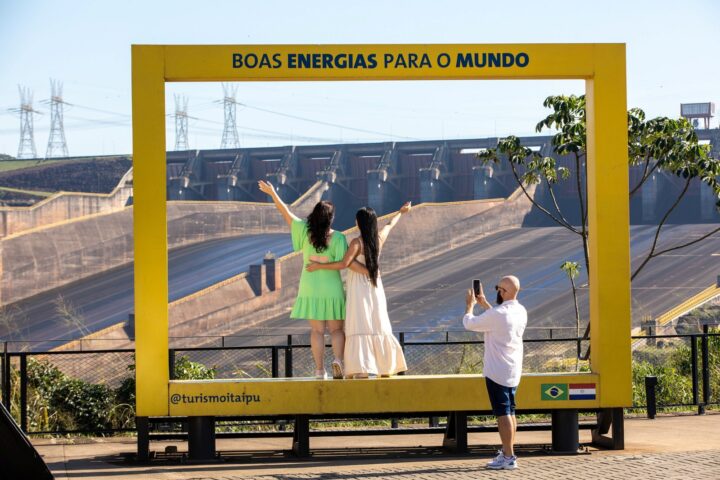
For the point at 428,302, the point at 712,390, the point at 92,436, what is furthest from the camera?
the point at 428,302

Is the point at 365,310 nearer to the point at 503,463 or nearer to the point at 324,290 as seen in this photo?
the point at 324,290

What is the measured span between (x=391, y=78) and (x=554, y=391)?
3.07 meters

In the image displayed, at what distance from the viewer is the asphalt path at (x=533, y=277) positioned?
245 feet

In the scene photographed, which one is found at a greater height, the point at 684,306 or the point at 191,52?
the point at 191,52

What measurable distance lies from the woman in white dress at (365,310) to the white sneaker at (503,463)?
4.25 feet

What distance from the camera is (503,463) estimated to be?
809cm

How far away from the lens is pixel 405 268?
9475 centimetres

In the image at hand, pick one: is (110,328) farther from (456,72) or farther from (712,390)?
(456,72)

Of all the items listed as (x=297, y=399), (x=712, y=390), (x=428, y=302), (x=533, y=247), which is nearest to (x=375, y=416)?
(x=297, y=399)

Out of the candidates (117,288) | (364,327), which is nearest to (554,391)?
(364,327)

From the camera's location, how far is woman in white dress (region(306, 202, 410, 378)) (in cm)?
881

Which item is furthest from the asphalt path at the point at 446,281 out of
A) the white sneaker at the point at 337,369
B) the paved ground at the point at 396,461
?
the white sneaker at the point at 337,369

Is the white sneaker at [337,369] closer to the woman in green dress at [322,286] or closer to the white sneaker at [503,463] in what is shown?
the woman in green dress at [322,286]

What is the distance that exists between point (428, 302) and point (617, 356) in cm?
7272
